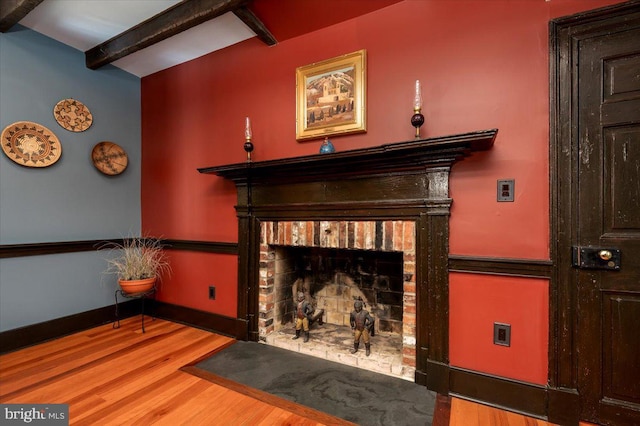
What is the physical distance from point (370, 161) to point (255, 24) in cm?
147

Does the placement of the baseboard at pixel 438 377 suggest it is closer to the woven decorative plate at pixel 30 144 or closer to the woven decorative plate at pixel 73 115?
the woven decorative plate at pixel 30 144

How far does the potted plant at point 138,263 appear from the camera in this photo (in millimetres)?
2830

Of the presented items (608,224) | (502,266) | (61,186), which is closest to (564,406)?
(502,266)

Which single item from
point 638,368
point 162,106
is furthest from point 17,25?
point 638,368

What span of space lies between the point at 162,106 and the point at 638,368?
4282 millimetres

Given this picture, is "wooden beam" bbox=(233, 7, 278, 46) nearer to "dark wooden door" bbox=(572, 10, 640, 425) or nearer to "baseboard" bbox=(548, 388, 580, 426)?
"dark wooden door" bbox=(572, 10, 640, 425)

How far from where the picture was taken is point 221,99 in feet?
9.29

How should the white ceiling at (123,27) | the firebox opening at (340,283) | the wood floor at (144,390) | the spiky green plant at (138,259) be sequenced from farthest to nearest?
the spiky green plant at (138,259)
the firebox opening at (340,283)
the white ceiling at (123,27)
the wood floor at (144,390)

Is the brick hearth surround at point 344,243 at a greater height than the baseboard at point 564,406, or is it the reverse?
the brick hearth surround at point 344,243

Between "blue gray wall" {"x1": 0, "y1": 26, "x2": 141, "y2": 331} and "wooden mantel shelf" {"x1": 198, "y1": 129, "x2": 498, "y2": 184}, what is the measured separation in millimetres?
1403

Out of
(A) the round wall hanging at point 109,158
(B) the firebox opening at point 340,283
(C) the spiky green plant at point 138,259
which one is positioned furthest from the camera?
(A) the round wall hanging at point 109,158

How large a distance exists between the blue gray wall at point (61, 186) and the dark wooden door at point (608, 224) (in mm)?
3963

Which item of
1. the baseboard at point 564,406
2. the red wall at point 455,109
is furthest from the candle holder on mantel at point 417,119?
the baseboard at point 564,406

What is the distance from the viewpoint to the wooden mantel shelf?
1.69 metres
